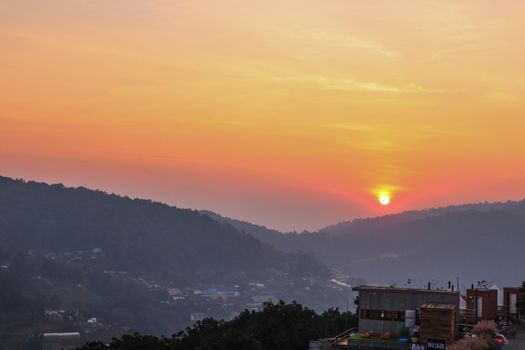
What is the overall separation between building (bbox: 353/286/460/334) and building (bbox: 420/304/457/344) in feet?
22.6

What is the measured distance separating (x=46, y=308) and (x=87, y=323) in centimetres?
1333

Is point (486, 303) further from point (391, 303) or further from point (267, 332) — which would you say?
point (267, 332)

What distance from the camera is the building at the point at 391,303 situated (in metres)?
41.4

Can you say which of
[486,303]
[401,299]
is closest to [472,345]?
[401,299]

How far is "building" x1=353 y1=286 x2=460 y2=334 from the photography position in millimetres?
41406

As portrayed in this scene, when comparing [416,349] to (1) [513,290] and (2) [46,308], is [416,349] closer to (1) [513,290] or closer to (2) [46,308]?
(1) [513,290]

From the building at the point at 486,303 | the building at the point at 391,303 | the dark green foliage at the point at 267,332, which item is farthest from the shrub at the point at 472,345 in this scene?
the dark green foliage at the point at 267,332

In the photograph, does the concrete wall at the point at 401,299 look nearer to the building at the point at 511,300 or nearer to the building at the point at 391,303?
the building at the point at 391,303

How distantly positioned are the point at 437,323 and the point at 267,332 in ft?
79.2

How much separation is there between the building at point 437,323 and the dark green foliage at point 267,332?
16.3 meters

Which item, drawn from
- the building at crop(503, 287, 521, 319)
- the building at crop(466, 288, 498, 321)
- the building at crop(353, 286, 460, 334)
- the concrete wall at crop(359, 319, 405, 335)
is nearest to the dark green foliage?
the concrete wall at crop(359, 319, 405, 335)

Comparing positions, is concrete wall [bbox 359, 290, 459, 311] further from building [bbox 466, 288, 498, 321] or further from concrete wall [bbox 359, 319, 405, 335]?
building [bbox 466, 288, 498, 321]

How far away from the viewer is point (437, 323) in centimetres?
3341

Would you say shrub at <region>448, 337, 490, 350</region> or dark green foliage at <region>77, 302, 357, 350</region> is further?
dark green foliage at <region>77, 302, 357, 350</region>
